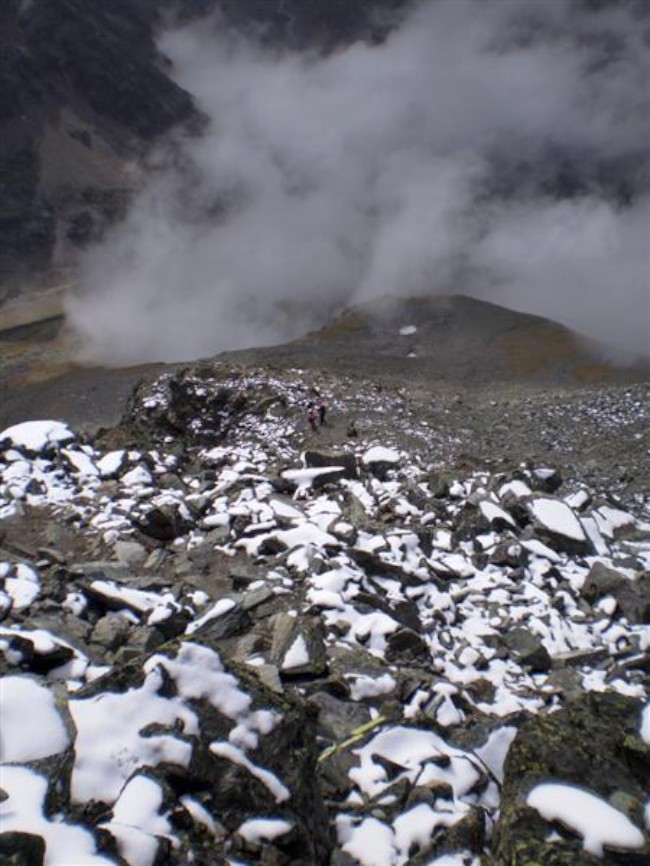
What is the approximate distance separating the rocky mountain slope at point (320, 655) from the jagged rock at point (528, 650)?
0.04 m

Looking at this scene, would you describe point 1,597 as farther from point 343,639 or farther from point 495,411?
point 495,411

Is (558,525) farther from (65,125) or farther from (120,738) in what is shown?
(65,125)

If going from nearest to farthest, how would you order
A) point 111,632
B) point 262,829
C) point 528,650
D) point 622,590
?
point 262,829 < point 111,632 < point 528,650 < point 622,590

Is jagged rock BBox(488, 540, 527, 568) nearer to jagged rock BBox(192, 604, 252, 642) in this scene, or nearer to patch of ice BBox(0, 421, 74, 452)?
jagged rock BBox(192, 604, 252, 642)

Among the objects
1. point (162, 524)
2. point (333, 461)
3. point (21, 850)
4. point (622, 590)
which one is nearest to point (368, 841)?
point (21, 850)

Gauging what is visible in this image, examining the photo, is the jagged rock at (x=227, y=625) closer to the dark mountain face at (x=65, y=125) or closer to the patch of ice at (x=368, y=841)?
the patch of ice at (x=368, y=841)

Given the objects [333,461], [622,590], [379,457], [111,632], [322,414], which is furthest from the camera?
[322,414]

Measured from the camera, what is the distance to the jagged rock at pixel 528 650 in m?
9.45

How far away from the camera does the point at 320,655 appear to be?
811 centimetres

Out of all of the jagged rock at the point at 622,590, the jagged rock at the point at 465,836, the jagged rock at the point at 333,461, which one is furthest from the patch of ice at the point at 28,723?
the jagged rock at the point at 333,461

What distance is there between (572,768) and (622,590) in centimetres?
698

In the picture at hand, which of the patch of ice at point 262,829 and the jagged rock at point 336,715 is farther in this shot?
the jagged rock at point 336,715

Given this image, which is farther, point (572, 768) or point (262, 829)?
point (572, 768)

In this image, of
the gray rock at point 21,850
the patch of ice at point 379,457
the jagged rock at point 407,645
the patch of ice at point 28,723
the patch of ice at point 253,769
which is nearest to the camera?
the gray rock at point 21,850
